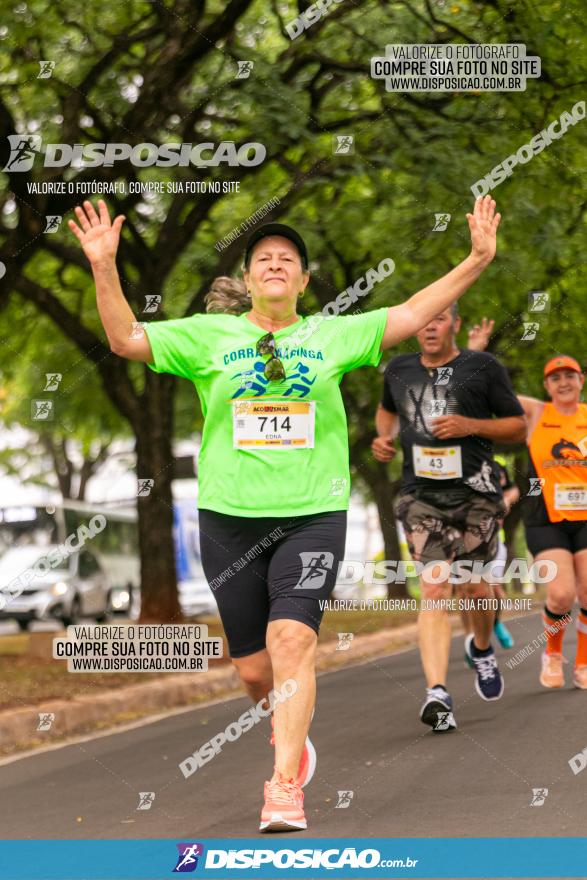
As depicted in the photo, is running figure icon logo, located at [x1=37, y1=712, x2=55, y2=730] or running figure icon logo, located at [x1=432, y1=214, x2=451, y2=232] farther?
running figure icon logo, located at [x1=432, y1=214, x2=451, y2=232]

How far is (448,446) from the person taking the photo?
7176mm

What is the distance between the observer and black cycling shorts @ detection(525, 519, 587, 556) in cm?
821

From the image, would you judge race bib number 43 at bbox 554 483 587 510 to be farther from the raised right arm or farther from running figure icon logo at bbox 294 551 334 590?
the raised right arm

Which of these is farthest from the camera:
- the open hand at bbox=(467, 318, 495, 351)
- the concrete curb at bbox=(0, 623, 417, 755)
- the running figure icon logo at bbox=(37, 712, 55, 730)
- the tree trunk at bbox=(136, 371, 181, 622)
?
the tree trunk at bbox=(136, 371, 181, 622)

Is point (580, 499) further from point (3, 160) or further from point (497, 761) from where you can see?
point (3, 160)

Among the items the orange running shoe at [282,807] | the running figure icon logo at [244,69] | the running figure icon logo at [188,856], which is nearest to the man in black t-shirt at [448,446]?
the orange running shoe at [282,807]

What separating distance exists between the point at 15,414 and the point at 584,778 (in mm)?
25488

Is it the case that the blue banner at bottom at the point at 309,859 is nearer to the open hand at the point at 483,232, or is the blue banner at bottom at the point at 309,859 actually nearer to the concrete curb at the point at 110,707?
the open hand at the point at 483,232

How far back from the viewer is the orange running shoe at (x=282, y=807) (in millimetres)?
4695

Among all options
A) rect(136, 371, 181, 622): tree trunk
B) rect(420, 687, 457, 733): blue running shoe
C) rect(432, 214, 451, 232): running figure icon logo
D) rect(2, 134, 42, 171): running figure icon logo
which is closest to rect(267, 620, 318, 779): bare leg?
rect(420, 687, 457, 733): blue running shoe

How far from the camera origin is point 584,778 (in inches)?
223

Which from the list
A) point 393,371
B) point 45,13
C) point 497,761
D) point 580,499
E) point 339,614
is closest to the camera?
point 497,761

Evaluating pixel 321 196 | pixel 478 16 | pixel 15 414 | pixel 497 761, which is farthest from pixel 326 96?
pixel 15 414

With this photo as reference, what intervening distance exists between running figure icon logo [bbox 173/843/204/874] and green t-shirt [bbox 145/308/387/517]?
112 centimetres
